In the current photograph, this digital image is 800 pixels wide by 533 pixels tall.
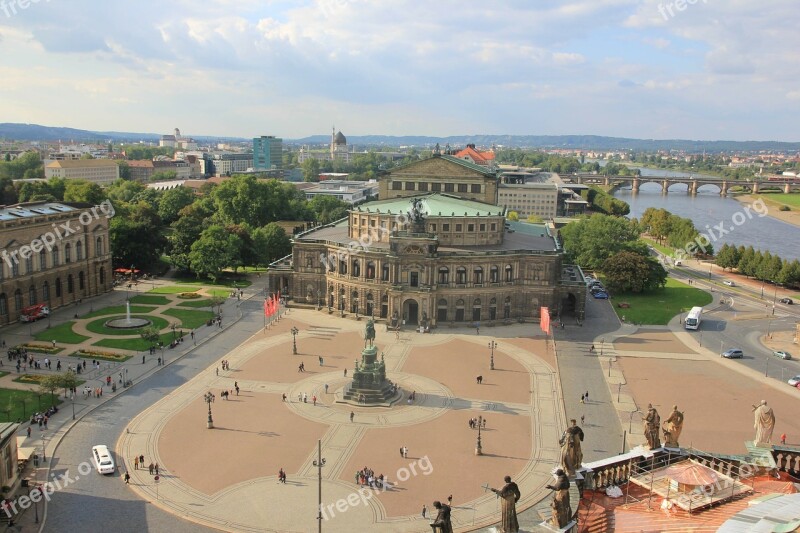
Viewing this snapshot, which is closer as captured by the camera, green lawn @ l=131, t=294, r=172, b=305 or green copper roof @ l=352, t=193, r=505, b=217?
green lawn @ l=131, t=294, r=172, b=305

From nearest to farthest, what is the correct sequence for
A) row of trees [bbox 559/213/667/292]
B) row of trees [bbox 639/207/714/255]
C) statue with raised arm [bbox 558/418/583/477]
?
1. statue with raised arm [bbox 558/418/583/477]
2. row of trees [bbox 559/213/667/292]
3. row of trees [bbox 639/207/714/255]

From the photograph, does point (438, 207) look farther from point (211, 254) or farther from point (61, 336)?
point (61, 336)

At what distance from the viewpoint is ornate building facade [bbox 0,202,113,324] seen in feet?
280

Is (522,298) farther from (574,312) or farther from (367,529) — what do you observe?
(367,529)

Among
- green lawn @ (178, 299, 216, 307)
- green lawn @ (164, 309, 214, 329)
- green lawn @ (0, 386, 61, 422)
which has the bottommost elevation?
green lawn @ (0, 386, 61, 422)

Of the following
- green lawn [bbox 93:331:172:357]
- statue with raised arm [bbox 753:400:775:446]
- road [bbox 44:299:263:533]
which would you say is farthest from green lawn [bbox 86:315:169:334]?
statue with raised arm [bbox 753:400:775:446]

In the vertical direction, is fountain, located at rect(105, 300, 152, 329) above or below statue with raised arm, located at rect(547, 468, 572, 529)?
below

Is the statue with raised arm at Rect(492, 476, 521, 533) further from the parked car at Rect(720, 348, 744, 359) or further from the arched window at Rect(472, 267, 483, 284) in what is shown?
the arched window at Rect(472, 267, 483, 284)

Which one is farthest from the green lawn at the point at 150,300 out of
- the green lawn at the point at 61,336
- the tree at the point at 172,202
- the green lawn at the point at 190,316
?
the tree at the point at 172,202

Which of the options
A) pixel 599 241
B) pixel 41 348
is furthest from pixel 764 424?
pixel 599 241

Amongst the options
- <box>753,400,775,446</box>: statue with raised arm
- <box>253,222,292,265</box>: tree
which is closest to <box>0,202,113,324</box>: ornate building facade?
<box>253,222,292,265</box>: tree

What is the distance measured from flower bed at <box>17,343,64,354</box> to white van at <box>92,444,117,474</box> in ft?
96.6

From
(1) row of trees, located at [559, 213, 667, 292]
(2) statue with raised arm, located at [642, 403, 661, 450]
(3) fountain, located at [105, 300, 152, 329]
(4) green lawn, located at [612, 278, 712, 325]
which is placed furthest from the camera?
(1) row of trees, located at [559, 213, 667, 292]

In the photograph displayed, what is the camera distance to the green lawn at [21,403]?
184ft
